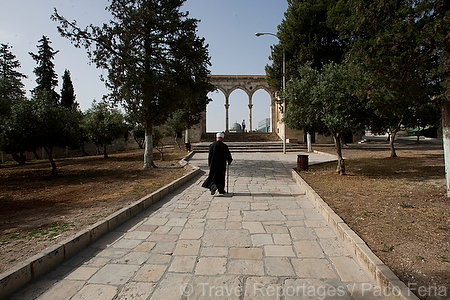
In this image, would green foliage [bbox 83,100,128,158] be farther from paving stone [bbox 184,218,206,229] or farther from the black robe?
paving stone [bbox 184,218,206,229]

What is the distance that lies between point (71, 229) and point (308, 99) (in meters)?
7.96

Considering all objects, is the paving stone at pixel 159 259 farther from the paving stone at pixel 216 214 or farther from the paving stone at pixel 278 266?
the paving stone at pixel 216 214

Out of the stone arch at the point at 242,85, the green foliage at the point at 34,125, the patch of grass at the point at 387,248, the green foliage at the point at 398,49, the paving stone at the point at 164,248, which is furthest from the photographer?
the stone arch at the point at 242,85

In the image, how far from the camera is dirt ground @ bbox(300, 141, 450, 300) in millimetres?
2787

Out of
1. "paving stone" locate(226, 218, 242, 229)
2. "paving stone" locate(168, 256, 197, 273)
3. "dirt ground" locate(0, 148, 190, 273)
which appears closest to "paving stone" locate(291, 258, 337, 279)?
"paving stone" locate(168, 256, 197, 273)

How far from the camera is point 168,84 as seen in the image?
11734mm

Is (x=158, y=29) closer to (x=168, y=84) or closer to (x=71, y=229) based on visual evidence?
(x=168, y=84)

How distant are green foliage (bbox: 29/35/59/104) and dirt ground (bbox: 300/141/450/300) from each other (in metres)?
32.2

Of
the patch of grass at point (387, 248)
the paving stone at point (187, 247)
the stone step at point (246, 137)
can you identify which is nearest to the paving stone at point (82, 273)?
the paving stone at point (187, 247)

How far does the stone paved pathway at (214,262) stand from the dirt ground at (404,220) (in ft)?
1.45

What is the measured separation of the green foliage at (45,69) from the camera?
29.8 meters

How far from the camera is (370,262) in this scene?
2.99 meters

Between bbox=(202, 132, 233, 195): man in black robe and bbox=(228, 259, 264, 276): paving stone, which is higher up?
bbox=(202, 132, 233, 195): man in black robe

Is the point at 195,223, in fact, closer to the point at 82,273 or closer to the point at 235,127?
the point at 82,273
